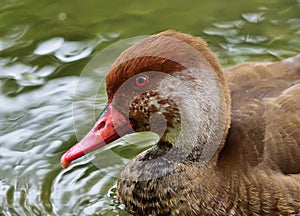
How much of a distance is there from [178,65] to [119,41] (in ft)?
7.85

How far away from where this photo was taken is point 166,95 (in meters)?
4.67

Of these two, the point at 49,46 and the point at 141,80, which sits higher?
the point at 141,80

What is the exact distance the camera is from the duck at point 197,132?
462 cm

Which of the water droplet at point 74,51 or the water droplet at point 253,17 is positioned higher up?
the water droplet at point 253,17

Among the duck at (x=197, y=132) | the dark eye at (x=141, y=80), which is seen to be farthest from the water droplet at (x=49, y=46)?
the dark eye at (x=141, y=80)

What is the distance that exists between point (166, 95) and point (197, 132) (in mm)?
330

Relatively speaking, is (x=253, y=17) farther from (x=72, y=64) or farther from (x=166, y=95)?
(x=166, y=95)

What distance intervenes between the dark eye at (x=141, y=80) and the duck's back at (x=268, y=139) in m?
0.71

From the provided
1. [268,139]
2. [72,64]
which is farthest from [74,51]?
[268,139]

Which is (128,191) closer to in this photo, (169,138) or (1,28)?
(169,138)

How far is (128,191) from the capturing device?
512 centimetres

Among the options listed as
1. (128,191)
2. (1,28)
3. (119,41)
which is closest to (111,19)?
(119,41)

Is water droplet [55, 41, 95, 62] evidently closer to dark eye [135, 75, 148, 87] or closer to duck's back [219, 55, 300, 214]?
duck's back [219, 55, 300, 214]

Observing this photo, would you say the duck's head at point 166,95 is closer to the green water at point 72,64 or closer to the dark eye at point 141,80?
the dark eye at point 141,80
